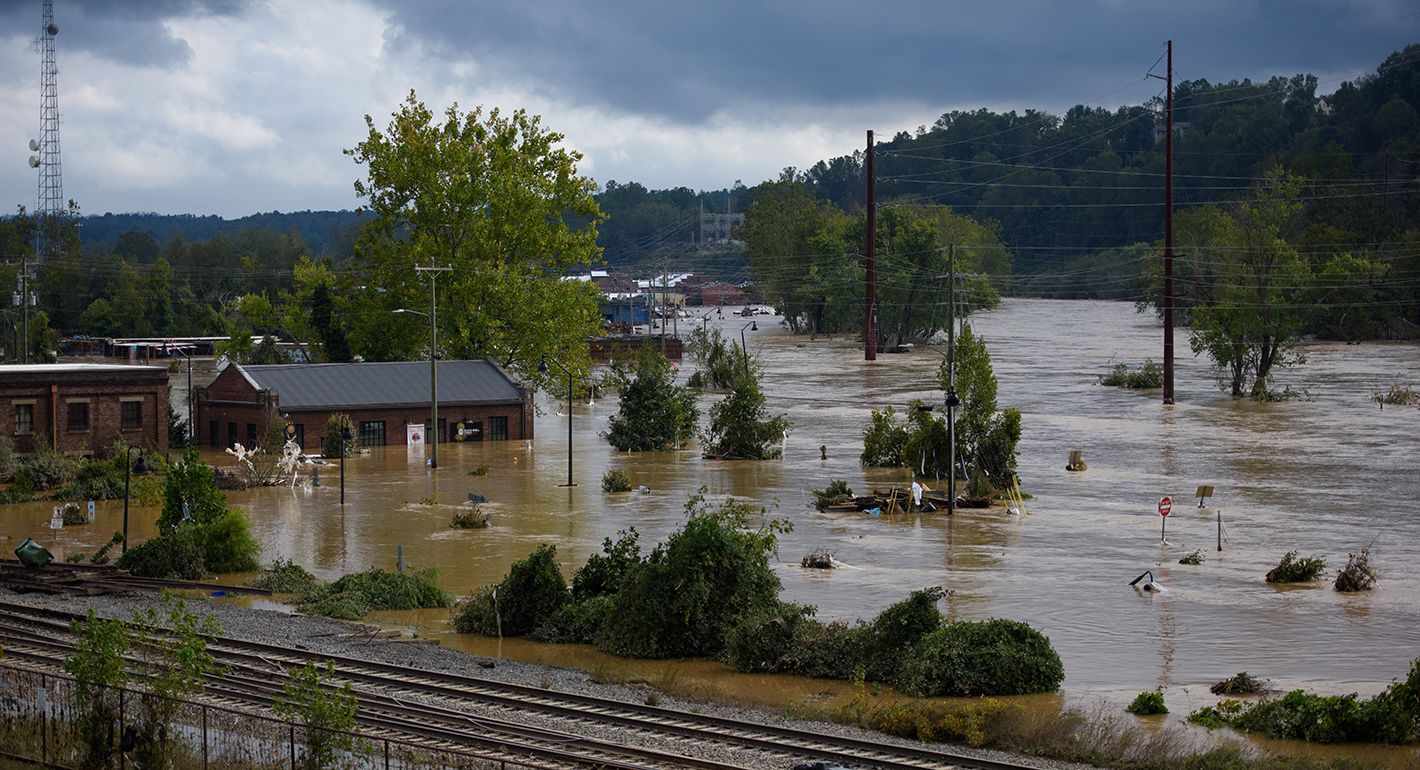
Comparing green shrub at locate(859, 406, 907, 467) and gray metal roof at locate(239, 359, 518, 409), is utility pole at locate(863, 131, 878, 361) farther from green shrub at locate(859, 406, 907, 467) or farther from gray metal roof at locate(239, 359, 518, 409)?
green shrub at locate(859, 406, 907, 467)

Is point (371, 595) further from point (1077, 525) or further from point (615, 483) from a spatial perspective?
point (1077, 525)

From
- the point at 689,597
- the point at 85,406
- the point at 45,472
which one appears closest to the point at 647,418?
the point at 85,406

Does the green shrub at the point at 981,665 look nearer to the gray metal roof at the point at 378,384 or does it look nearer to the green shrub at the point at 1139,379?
the gray metal roof at the point at 378,384

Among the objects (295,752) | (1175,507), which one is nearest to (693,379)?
(1175,507)

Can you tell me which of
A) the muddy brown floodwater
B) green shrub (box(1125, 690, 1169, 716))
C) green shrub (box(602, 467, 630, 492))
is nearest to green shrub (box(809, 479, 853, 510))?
the muddy brown floodwater

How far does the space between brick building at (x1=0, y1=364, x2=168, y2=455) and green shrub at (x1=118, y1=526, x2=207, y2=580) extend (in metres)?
23.2

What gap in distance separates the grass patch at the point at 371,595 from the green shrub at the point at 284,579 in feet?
1.69

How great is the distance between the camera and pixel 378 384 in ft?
227

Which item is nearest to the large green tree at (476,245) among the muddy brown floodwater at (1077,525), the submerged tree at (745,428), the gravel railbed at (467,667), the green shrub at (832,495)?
the muddy brown floodwater at (1077,525)

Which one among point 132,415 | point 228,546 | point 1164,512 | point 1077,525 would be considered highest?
point 132,415

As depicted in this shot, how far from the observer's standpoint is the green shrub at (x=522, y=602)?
30.0 meters

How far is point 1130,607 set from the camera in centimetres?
3225

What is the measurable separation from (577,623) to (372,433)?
132 feet

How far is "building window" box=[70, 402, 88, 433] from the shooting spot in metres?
57.5
